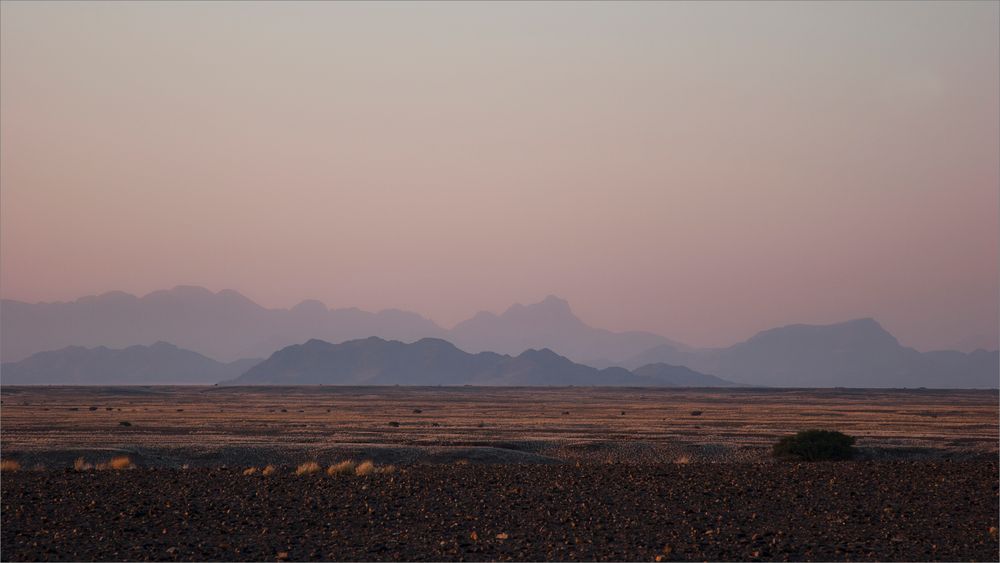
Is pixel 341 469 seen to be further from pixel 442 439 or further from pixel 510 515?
pixel 442 439

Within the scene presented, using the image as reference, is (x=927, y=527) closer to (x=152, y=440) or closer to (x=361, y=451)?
(x=361, y=451)

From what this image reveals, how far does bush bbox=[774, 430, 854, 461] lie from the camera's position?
32.6 meters

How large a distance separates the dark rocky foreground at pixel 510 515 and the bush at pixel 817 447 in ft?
28.2

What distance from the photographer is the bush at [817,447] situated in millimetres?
32562

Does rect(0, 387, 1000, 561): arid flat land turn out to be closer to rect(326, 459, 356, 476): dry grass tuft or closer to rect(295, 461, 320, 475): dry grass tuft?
rect(295, 461, 320, 475): dry grass tuft

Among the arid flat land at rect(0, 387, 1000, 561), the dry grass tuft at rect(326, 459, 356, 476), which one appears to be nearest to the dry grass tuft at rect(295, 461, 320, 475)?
the arid flat land at rect(0, 387, 1000, 561)

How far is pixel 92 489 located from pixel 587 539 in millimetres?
11073

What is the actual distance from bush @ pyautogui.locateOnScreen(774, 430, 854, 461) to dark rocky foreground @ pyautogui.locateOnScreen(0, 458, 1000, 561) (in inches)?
339

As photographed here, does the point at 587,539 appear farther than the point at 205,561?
Yes

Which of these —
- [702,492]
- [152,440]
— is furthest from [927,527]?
[152,440]

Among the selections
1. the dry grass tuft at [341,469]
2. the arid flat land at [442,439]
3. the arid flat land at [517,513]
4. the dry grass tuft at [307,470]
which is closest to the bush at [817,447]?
the arid flat land at [442,439]

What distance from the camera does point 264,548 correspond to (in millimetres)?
15836

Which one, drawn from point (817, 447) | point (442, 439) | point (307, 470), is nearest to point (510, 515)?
point (307, 470)

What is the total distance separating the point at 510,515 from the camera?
59.8 ft
